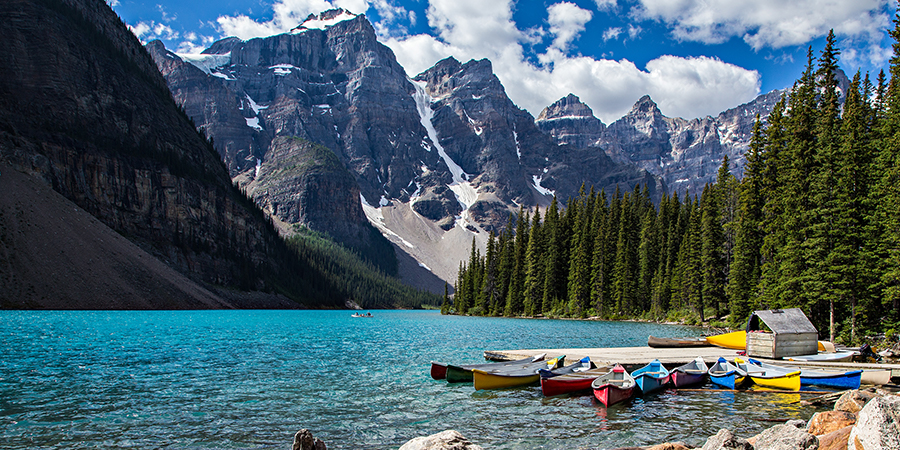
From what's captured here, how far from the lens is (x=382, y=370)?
83.5ft

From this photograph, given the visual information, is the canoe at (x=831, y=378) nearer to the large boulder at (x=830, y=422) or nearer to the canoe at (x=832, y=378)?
the canoe at (x=832, y=378)

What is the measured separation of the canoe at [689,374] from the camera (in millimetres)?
20953

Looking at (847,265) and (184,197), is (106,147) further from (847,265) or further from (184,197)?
(847,265)

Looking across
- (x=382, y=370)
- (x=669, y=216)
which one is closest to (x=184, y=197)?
(x=669, y=216)

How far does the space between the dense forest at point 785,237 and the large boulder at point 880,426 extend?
26.5 metres

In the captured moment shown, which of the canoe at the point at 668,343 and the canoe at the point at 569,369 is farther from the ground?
the canoe at the point at 668,343

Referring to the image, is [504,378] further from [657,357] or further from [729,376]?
[657,357]

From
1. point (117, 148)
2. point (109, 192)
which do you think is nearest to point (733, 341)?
point (109, 192)

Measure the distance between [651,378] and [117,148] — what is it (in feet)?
494

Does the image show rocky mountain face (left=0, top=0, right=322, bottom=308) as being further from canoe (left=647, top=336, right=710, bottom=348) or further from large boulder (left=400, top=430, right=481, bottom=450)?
large boulder (left=400, top=430, right=481, bottom=450)

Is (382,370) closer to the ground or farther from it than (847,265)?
closer to the ground

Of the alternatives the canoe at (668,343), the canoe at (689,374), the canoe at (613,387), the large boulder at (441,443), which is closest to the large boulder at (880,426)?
the large boulder at (441,443)

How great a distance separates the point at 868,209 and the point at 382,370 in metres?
32.3

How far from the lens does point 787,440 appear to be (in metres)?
9.04
